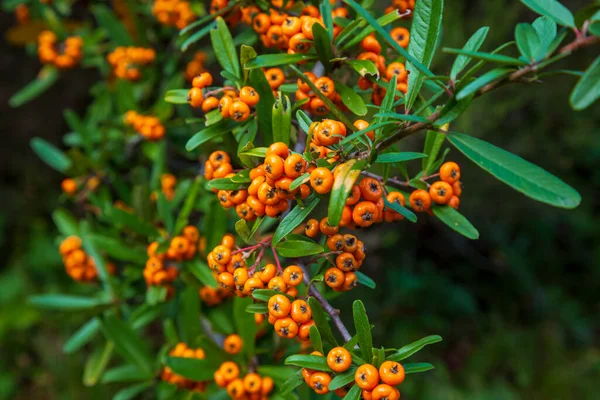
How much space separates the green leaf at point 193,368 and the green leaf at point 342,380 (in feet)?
1.99

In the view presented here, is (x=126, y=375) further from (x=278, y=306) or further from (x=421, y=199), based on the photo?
(x=421, y=199)

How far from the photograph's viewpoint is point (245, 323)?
1.43m

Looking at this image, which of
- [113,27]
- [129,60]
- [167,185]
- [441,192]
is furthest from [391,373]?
[113,27]

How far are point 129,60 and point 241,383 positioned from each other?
56.0 inches

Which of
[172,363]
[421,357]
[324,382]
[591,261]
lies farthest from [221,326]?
[591,261]

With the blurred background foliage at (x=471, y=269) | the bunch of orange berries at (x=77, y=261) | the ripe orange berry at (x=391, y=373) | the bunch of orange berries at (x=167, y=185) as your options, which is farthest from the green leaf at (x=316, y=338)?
the blurred background foliage at (x=471, y=269)

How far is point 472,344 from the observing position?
160 inches

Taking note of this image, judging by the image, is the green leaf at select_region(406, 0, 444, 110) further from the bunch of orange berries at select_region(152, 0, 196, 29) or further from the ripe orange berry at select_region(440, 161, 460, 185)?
the bunch of orange berries at select_region(152, 0, 196, 29)

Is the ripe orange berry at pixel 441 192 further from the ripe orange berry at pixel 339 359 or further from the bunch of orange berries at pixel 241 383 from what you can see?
the bunch of orange berries at pixel 241 383

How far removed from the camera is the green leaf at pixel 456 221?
1.05 meters

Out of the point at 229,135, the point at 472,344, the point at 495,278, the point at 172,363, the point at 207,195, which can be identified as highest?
the point at 229,135

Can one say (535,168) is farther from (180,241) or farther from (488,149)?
(180,241)

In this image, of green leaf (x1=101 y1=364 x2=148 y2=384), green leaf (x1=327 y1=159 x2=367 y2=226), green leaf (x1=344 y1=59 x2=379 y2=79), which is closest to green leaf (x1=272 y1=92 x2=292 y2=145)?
green leaf (x1=344 y1=59 x2=379 y2=79)

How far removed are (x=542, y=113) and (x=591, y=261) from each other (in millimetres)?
1381
